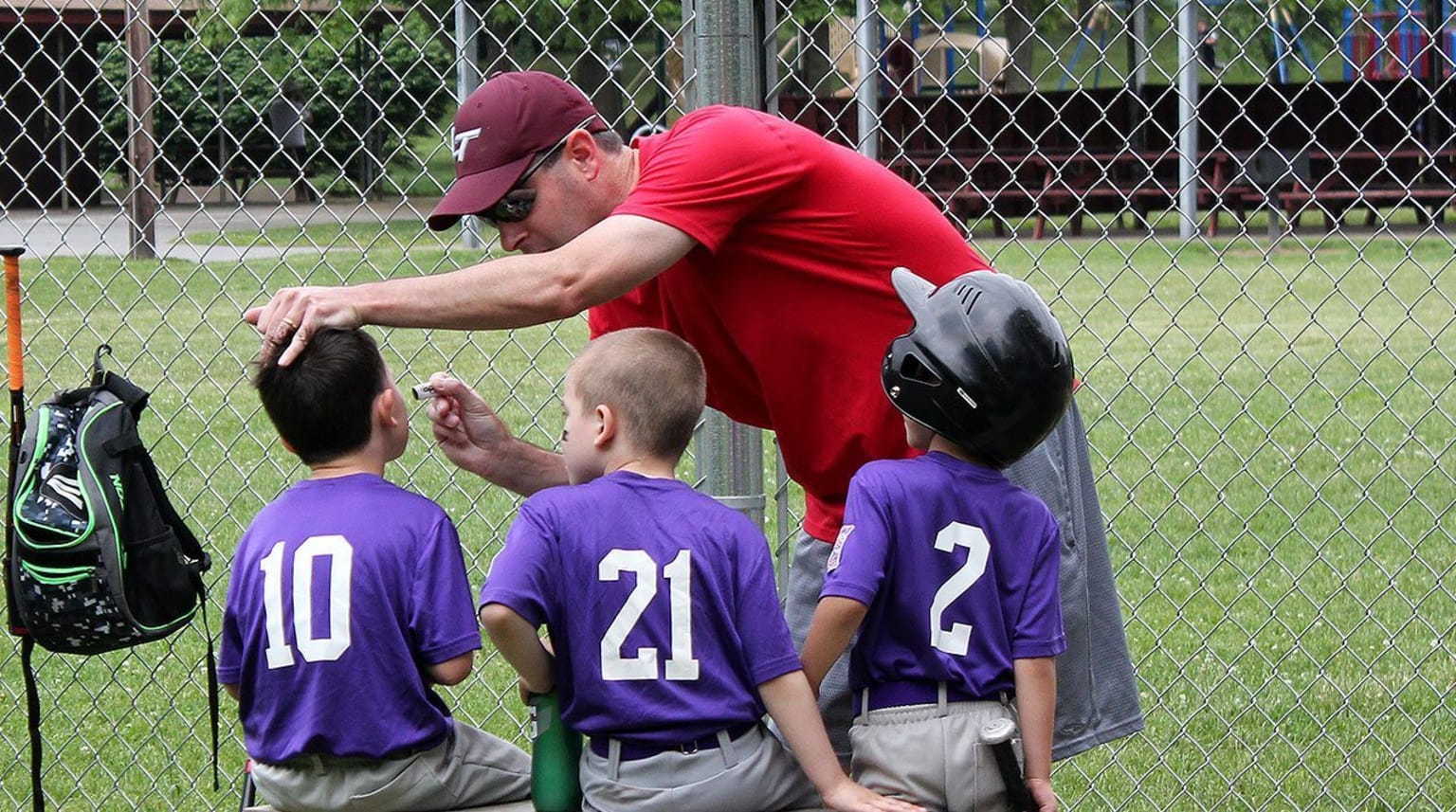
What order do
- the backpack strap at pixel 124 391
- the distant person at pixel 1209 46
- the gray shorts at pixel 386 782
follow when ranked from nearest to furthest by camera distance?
the gray shorts at pixel 386 782 → the backpack strap at pixel 124 391 → the distant person at pixel 1209 46

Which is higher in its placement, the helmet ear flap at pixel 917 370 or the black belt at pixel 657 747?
the helmet ear flap at pixel 917 370

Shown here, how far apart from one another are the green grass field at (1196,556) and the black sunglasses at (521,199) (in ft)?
5.60

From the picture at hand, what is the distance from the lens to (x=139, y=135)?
558 inches

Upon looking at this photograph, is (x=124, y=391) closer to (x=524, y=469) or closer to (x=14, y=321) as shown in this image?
(x=14, y=321)

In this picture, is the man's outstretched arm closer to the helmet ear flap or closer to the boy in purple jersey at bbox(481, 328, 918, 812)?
the boy in purple jersey at bbox(481, 328, 918, 812)

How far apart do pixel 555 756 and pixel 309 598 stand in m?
0.47

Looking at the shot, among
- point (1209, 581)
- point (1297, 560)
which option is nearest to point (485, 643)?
point (1209, 581)

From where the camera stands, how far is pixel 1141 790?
4.25m

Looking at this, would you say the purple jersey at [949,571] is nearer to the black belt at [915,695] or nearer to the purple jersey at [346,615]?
the black belt at [915,695]

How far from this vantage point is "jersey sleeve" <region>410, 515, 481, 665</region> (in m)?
2.76

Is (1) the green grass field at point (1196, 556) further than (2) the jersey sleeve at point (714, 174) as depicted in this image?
Yes

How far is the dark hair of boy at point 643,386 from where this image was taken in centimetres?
276

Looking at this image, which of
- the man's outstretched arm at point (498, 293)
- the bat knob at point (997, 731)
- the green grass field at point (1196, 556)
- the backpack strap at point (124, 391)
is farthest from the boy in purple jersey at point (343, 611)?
the green grass field at point (1196, 556)

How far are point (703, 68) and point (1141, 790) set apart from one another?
2.14 m
